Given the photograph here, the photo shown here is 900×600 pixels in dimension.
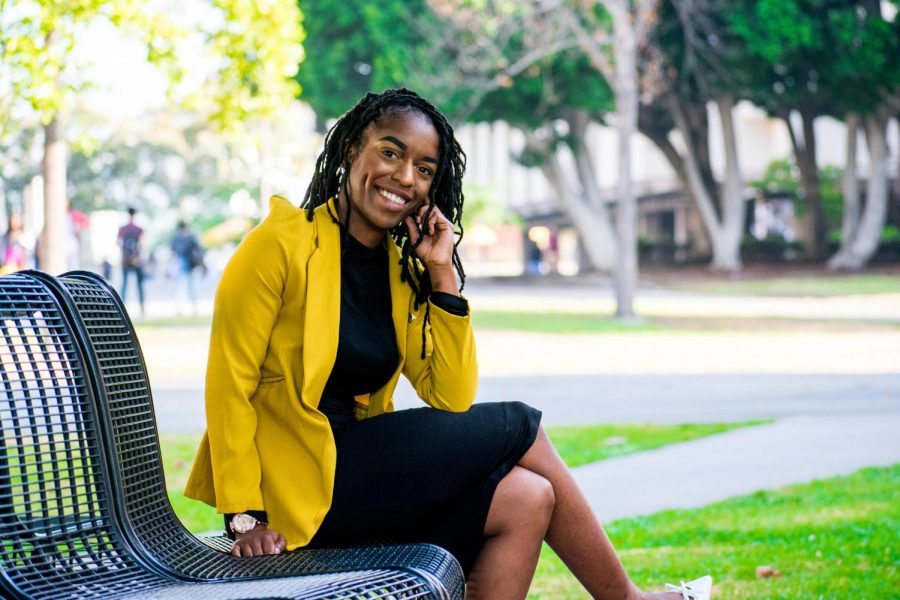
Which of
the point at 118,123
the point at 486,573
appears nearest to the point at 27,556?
the point at 486,573

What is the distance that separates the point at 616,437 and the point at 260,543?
5.54m

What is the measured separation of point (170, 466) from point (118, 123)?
205 feet

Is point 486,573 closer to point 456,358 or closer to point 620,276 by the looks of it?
point 456,358

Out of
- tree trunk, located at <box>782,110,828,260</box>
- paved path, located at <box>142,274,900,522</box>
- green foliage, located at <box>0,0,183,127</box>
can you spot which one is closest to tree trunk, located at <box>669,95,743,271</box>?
tree trunk, located at <box>782,110,828,260</box>

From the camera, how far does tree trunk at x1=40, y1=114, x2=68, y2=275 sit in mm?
13734

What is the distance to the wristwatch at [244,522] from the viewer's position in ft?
10.9

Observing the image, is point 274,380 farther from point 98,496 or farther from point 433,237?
point 433,237

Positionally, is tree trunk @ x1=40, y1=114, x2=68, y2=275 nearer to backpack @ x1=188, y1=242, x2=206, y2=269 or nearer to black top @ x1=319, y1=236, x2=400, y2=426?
black top @ x1=319, y1=236, x2=400, y2=426

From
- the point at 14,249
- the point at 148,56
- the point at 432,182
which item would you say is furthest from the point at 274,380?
the point at 14,249

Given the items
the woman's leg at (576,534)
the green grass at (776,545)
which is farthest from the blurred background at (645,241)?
the woman's leg at (576,534)

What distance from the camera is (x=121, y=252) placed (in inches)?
925

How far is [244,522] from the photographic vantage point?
333cm

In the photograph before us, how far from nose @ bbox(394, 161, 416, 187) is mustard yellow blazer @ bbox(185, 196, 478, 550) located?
269 millimetres

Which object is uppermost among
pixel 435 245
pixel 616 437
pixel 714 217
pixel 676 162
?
pixel 676 162
